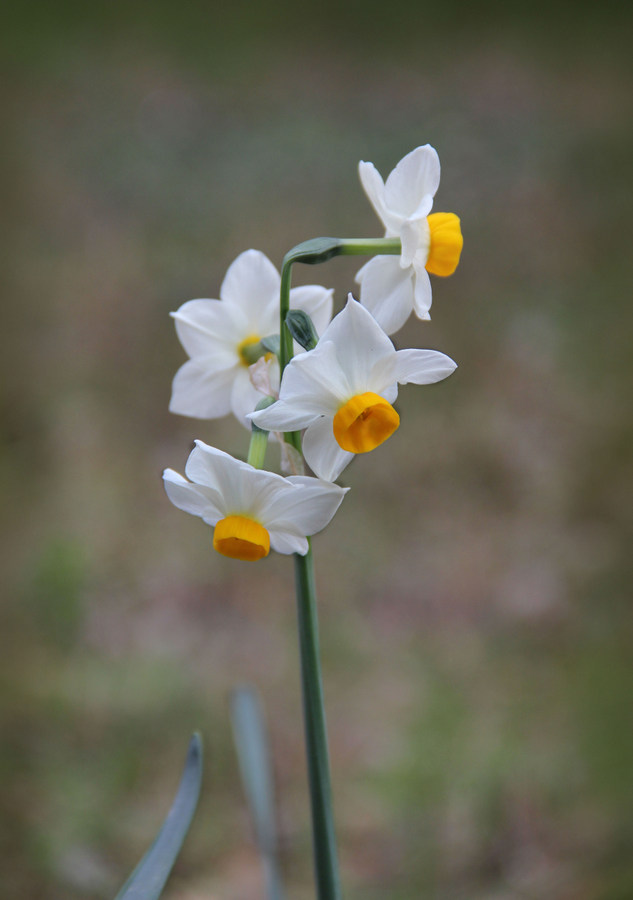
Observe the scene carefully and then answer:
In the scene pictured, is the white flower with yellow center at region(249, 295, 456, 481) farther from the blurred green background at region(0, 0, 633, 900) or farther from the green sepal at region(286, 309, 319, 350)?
the blurred green background at region(0, 0, 633, 900)

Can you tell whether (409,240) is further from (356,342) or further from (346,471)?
(346,471)

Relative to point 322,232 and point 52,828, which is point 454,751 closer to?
point 52,828

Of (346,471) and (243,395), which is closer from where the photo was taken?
(243,395)

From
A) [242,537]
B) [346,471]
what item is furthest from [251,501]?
[346,471]

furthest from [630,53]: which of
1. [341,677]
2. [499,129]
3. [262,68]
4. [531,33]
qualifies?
[341,677]

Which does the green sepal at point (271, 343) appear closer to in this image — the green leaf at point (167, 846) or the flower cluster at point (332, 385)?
the flower cluster at point (332, 385)

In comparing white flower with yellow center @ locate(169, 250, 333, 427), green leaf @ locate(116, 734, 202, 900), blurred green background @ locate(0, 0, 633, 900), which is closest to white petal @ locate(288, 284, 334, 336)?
white flower with yellow center @ locate(169, 250, 333, 427)
